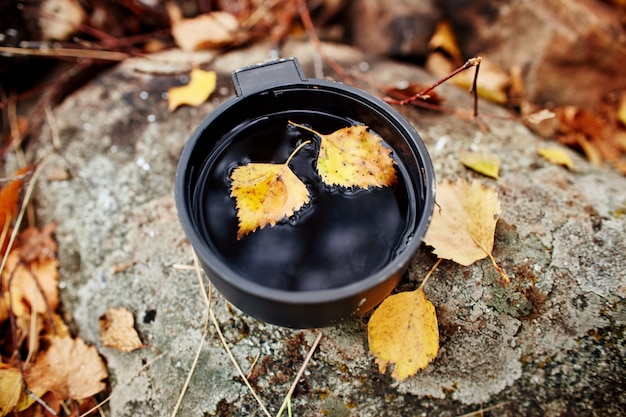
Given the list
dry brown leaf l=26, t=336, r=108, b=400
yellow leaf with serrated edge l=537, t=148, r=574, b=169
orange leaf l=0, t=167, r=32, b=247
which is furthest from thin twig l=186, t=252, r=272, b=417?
yellow leaf with serrated edge l=537, t=148, r=574, b=169

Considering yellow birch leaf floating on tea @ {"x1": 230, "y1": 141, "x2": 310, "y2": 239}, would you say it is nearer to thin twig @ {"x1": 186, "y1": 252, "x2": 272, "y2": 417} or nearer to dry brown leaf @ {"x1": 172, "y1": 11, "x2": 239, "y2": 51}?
thin twig @ {"x1": 186, "y1": 252, "x2": 272, "y2": 417}

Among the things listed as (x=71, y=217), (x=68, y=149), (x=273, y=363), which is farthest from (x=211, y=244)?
(x=68, y=149)

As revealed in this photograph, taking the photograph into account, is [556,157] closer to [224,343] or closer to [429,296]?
[429,296]

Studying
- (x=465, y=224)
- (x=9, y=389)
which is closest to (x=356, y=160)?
(x=465, y=224)

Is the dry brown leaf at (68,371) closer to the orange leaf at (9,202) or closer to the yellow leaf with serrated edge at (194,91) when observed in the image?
the orange leaf at (9,202)

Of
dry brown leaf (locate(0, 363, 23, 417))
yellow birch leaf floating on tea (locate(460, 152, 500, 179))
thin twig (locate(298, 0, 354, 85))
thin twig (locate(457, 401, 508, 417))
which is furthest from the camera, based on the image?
thin twig (locate(298, 0, 354, 85))

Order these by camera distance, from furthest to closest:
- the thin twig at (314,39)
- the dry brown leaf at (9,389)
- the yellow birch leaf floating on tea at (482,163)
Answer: the thin twig at (314,39) < the yellow birch leaf floating on tea at (482,163) < the dry brown leaf at (9,389)

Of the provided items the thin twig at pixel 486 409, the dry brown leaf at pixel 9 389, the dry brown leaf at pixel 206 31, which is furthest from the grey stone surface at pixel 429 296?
the dry brown leaf at pixel 206 31

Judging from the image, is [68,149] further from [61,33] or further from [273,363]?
[273,363]
